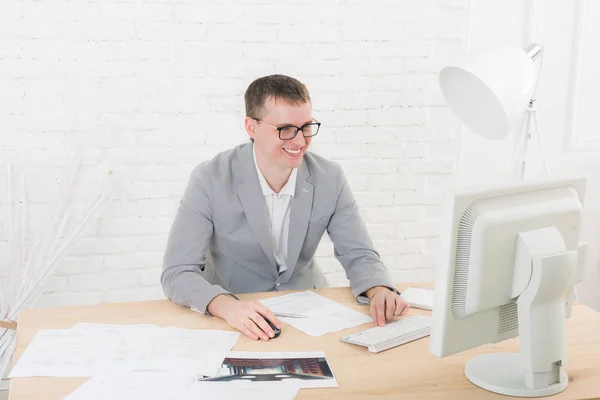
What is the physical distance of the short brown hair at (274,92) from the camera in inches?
87.0

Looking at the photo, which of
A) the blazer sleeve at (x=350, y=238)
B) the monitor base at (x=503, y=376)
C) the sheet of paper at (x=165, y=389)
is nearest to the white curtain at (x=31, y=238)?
the blazer sleeve at (x=350, y=238)

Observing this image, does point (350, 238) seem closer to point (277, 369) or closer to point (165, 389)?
point (277, 369)

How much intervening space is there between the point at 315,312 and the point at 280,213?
1.51ft

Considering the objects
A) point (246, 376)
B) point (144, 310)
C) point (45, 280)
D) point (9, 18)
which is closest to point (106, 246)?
point (45, 280)

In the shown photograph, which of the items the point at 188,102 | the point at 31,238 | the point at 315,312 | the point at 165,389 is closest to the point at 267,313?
the point at 315,312

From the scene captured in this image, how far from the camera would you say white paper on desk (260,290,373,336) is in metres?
1.86

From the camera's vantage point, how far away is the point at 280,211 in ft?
7.62

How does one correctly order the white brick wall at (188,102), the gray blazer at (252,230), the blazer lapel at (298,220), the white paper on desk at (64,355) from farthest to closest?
the white brick wall at (188,102), the blazer lapel at (298,220), the gray blazer at (252,230), the white paper on desk at (64,355)

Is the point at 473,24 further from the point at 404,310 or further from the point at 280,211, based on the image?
the point at 404,310

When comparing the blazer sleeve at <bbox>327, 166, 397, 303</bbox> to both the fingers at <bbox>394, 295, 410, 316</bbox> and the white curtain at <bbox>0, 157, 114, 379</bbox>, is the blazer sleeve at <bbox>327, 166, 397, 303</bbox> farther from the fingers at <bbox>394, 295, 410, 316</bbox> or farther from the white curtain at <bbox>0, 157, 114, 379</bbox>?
the white curtain at <bbox>0, 157, 114, 379</bbox>

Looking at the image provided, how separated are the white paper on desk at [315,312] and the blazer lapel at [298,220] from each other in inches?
6.6

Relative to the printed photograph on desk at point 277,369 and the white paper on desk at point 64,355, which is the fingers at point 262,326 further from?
the white paper on desk at point 64,355

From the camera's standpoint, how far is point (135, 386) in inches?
58.9

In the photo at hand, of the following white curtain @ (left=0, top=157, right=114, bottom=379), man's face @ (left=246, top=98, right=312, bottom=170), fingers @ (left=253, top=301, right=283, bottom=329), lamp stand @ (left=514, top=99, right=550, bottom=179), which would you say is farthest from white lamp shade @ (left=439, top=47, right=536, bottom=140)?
white curtain @ (left=0, top=157, right=114, bottom=379)
